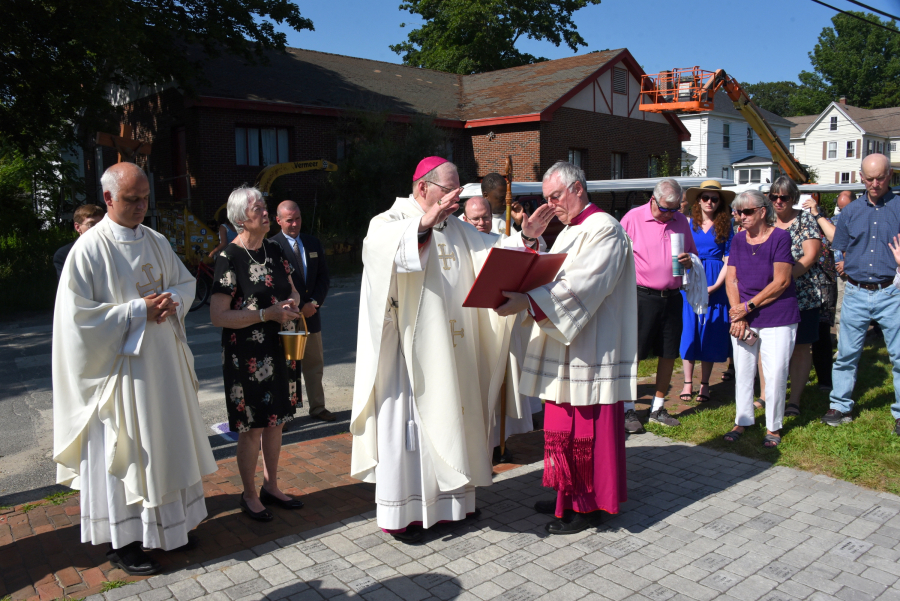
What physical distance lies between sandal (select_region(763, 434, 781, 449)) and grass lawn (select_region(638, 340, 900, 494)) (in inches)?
1.4

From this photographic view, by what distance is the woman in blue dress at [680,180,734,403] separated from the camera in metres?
6.24

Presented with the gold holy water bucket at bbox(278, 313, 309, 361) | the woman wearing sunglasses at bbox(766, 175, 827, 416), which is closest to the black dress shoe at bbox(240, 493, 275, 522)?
the gold holy water bucket at bbox(278, 313, 309, 361)

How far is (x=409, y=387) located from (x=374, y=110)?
19766 millimetres

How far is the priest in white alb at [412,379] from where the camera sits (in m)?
3.65

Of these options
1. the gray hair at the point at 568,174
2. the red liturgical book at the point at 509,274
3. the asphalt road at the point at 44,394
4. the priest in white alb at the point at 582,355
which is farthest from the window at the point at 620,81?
the red liturgical book at the point at 509,274

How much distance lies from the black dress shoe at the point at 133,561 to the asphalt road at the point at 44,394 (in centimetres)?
135

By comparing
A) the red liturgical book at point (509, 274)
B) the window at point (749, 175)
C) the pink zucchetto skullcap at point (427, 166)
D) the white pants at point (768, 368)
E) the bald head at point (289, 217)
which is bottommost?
the white pants at point (768, 368)

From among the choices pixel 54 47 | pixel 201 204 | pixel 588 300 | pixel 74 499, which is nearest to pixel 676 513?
pixel 588 300

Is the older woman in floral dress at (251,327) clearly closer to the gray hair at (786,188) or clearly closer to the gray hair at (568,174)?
the gray hair at (568,174)

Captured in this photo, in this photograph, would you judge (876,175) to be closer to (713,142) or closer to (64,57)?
(64,57)

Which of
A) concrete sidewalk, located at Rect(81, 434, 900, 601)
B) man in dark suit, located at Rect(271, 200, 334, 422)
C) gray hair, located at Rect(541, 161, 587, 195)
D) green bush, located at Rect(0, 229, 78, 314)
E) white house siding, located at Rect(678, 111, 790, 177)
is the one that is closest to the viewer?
concrete sidewalk, located at Rect(81, 434, 900, 601)

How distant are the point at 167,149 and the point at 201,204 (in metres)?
2.88

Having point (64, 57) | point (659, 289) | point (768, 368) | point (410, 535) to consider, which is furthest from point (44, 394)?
point (64, 57)

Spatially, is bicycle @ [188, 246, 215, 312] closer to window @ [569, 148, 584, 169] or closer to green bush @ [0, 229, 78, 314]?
green bush @ [0, 229, 78, 314]
